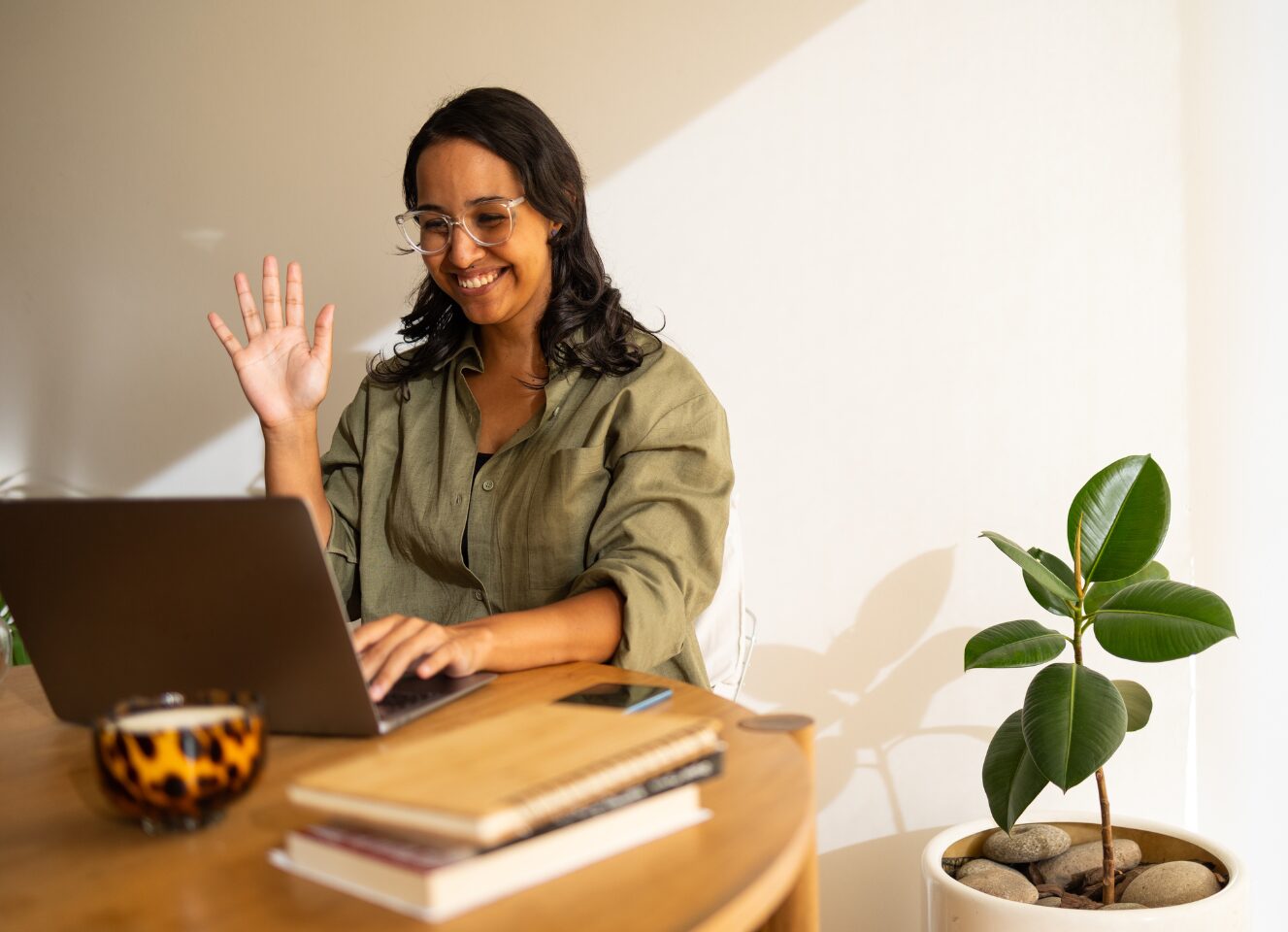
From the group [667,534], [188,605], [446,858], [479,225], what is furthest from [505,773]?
[479,225]

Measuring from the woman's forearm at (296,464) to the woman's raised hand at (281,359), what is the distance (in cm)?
2

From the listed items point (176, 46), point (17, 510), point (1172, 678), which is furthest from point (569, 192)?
point (1172, 678)

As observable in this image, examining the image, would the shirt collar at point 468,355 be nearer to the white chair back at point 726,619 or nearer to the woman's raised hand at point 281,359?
the woman's raised hand at point 281,359

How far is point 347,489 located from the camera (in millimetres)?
1848

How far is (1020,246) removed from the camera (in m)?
2.08

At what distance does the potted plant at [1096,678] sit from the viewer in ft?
5.25

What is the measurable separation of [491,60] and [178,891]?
1930 millimetres

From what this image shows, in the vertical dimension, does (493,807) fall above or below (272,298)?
below

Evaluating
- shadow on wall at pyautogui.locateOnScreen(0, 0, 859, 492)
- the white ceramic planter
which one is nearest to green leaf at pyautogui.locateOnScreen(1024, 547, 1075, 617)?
A: the white ceramic planter

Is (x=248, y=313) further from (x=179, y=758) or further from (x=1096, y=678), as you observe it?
(x=1096, y=678)

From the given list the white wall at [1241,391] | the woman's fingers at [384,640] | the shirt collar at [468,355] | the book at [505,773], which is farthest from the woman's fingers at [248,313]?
the white wall at [1241,391]

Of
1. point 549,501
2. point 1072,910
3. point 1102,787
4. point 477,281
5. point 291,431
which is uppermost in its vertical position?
point 477,281

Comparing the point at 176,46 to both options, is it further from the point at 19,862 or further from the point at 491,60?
the point at 19,862

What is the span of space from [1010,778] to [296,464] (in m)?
1.17
